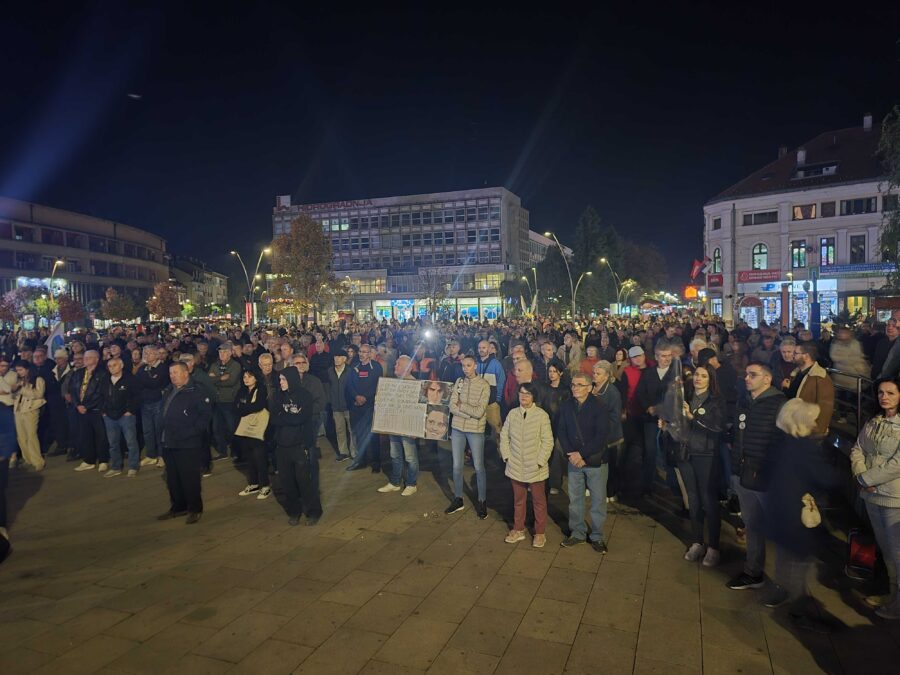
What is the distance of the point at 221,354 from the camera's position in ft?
32.1

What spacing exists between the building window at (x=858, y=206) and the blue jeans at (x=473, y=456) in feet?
161

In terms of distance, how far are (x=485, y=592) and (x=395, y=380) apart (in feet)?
12.7

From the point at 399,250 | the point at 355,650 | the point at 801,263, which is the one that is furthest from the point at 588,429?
the point at 399,250

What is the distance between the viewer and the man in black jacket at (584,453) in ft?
19.9

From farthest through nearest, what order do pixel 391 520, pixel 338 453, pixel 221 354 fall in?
pixel 338 453 < pixel 221 354 < pixel 391 520

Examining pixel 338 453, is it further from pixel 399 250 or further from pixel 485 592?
pixel 399 250

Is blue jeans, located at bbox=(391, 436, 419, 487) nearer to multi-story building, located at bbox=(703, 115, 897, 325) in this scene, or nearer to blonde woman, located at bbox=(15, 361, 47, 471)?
blonde woman, located at bbox=(15, 361, 47, 471)

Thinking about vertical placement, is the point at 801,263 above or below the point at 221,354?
above

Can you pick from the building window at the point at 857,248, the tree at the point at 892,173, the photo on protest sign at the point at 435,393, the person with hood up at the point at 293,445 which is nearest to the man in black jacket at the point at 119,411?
the person with hood up at the point at 293,445

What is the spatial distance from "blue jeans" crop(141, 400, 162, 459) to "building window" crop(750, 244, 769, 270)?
165ft

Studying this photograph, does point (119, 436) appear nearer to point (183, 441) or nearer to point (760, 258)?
point (183, 441)

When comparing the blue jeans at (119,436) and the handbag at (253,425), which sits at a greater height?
the handbag at (253,425)

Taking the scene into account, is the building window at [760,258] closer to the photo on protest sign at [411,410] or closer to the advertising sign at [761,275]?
the advertising sign at [761,275]

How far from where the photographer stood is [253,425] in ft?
25.8
